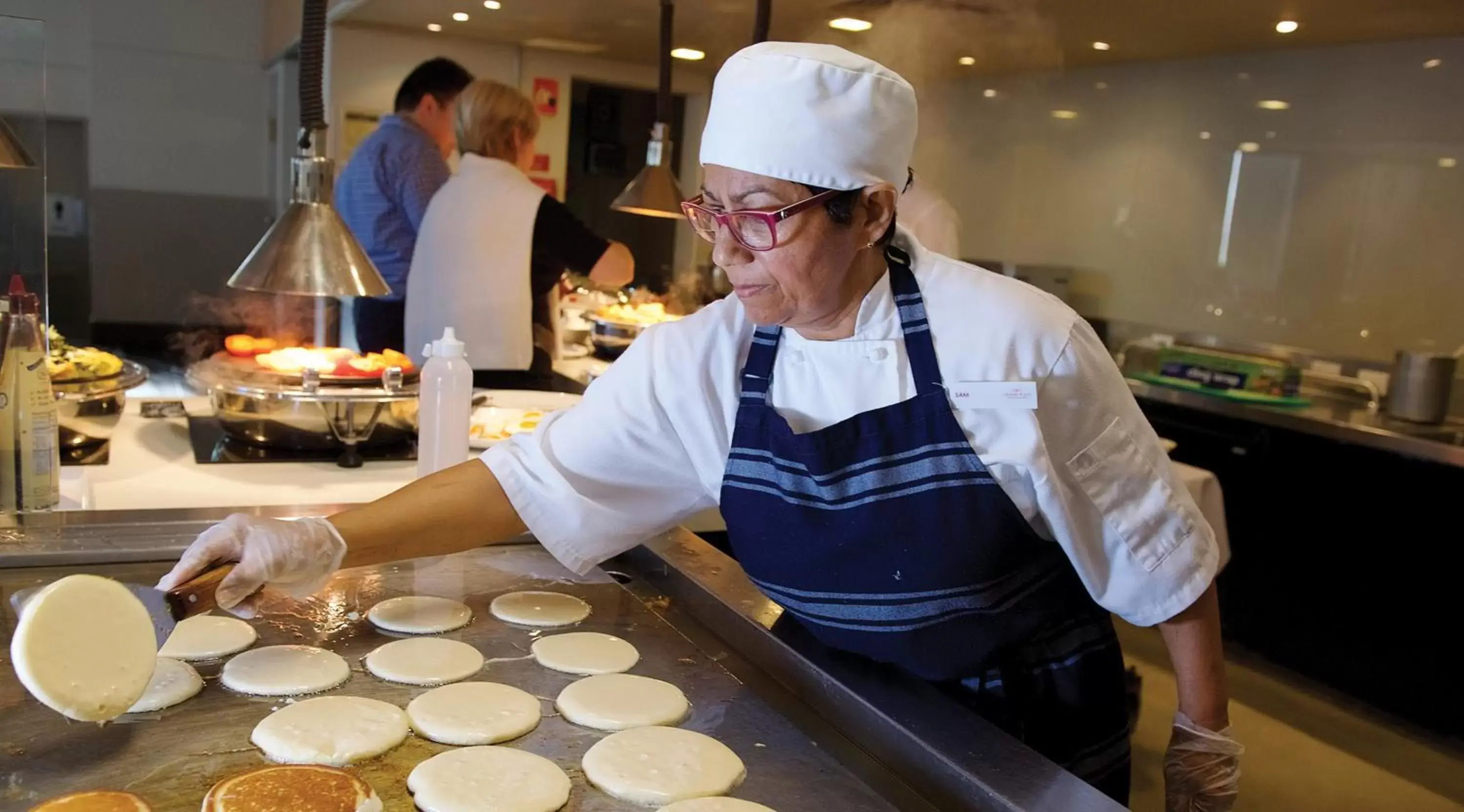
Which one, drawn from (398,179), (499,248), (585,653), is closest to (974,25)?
(499,248)

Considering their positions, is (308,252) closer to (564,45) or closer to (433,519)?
(433,519)

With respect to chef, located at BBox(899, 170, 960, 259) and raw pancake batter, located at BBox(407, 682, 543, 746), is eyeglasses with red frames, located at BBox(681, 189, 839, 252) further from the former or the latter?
chef, located at BBox(899, 170, 960, 259)

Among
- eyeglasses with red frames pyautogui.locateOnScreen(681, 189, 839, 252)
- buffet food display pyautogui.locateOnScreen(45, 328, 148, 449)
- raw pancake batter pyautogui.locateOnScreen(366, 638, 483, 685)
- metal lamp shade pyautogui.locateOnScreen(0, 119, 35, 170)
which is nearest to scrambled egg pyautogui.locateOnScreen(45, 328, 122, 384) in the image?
buffet food display pyautogui.locateOnScreen(45, 328, 148, 449)

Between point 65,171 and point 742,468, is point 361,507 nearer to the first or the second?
point 742,468

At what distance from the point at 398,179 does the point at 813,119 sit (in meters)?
3.08

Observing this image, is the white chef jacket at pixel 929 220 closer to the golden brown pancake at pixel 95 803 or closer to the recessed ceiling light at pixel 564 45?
the recessed ceiling light at pixel 564 45

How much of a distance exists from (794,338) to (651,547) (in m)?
0.45

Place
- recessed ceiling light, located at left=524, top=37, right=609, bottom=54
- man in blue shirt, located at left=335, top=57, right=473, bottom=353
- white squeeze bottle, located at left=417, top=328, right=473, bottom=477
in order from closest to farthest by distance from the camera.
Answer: white squeeze bottle, located at left=417, top=328, right=473, bottom=477 → man in blue shirt, located at left=335, top=57, right=473, bottom=353 → recessed ceiling light, located at left=524, top=37, right=609, bottom=54

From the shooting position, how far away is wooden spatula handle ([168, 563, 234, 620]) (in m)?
1.23

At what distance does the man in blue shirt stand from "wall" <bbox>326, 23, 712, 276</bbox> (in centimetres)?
107

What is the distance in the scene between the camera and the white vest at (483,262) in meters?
3.54

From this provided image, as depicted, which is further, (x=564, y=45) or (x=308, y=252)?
(x=564, y=45)

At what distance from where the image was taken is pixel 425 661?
134 cm

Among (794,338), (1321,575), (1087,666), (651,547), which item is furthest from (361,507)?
(1321,575)
